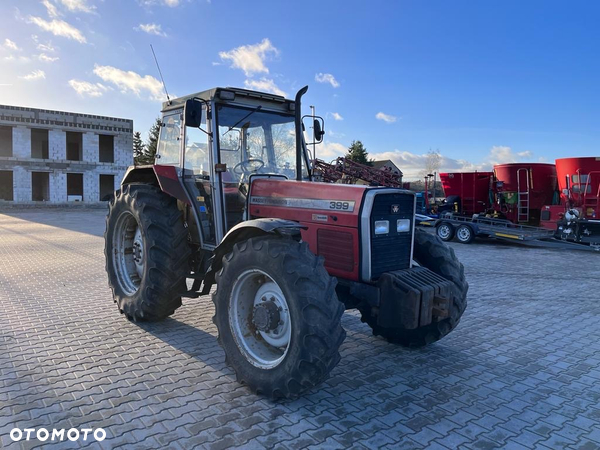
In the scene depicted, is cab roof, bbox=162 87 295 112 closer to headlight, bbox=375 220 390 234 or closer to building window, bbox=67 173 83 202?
headlight, bbox=375 220 390 234

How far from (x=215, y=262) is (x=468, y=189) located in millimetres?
13812

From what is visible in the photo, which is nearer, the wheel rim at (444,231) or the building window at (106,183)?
the wheel rim at (444,231)

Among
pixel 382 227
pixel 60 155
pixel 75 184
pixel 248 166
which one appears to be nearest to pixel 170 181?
pixel 248 166

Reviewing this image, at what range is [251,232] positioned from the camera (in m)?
3.74

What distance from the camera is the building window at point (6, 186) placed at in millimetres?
32562

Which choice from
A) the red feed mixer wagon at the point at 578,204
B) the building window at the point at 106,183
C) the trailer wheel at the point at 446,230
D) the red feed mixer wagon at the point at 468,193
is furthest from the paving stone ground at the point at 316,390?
the building window at the point at 106,183

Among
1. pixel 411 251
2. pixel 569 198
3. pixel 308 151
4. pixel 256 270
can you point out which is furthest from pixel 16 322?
pixel 569 198

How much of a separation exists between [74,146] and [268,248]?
39.1m

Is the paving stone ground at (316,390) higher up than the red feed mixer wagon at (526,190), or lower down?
lower down

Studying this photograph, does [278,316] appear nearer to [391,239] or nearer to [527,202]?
[391,239]

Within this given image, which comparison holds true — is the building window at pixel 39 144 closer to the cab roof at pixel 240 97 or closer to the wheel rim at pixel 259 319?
the cab roof at pixel 240 97

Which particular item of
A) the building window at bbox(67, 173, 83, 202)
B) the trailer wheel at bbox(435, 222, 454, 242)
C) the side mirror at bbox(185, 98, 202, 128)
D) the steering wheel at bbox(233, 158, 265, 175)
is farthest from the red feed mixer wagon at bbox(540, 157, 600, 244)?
the building window at bbox(67, 173, 83, 202)

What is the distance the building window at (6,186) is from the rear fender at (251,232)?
34719 millimetres

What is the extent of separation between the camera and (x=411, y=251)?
163 inches
